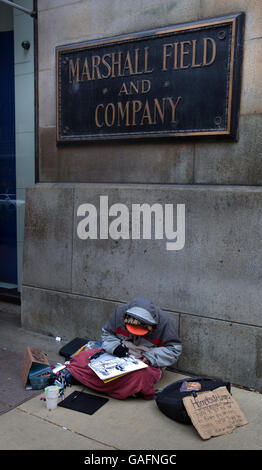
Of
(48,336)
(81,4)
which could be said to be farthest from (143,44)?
(48,336)

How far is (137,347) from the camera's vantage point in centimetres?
468

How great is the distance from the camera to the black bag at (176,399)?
Result: 3.91 meters

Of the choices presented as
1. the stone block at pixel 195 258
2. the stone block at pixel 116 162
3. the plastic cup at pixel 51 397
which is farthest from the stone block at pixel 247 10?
the plastic cup at pixel 51 397

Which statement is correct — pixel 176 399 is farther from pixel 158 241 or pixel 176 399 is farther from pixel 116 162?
pixel 116 162

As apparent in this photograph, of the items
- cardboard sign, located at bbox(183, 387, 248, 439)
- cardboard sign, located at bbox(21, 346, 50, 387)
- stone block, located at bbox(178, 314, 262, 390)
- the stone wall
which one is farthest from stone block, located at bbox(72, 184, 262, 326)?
cardboard sign, located at bbox(21, 346, 50, 387)

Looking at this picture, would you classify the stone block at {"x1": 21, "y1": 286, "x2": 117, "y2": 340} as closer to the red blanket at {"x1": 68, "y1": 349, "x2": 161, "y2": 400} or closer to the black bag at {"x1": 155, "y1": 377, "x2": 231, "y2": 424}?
the red blanket at {"x1": 68, "y1": 349, "x2": 161, "y2": 400}

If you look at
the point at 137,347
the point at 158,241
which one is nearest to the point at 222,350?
the point at 137,347

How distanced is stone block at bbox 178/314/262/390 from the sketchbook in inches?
33.2

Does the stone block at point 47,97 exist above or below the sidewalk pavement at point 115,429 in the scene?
above

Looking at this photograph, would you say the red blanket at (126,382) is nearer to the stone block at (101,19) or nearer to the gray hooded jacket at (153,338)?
the gray hooded jacket at (153,338)

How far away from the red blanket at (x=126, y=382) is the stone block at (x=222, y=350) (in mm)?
611

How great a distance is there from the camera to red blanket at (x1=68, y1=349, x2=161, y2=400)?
4.38 meters
